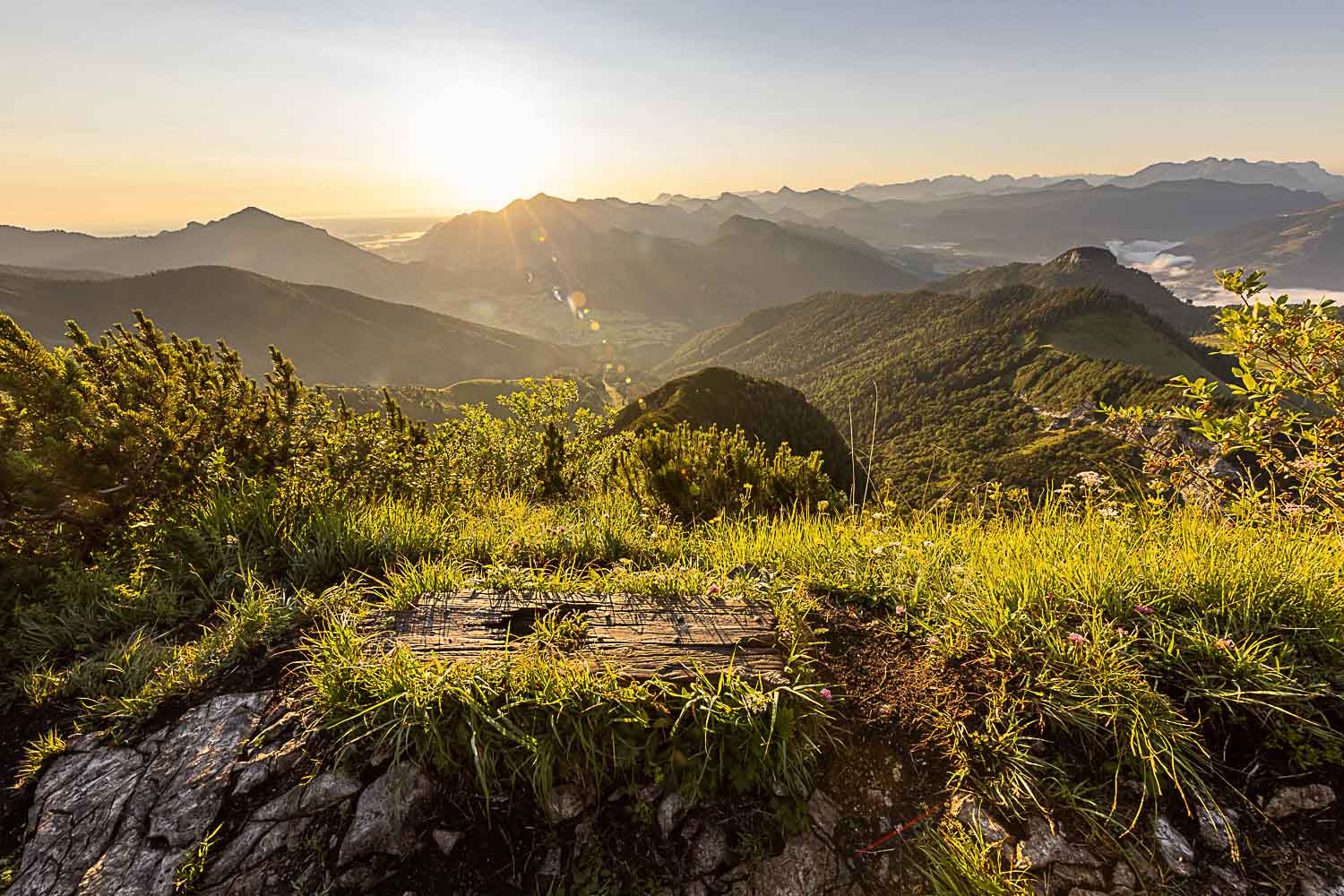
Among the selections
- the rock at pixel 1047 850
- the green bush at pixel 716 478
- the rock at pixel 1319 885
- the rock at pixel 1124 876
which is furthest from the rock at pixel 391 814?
the green bush at pixel 716 478

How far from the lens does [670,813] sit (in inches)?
103

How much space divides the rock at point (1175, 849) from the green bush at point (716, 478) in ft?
17.0

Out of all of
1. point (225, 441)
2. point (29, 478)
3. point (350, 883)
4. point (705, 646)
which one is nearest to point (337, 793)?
point (350, 883)

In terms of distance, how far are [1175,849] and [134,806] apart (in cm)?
493

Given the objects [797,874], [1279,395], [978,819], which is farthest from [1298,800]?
[1279,395]

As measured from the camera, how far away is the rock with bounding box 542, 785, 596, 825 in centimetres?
265

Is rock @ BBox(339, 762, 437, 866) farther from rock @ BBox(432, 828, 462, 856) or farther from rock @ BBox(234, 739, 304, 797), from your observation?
rock @ BBox(234, 739, 304, 797)

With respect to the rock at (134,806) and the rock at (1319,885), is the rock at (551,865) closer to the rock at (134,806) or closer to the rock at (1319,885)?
the rock at (134,806)

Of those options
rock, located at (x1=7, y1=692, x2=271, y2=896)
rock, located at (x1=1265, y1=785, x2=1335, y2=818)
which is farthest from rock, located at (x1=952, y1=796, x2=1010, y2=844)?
rock, located at (x1=7, y1=692, x2=271, y2=896)

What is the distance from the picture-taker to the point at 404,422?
9.69m

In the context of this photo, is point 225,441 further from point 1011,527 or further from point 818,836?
point 1011,527

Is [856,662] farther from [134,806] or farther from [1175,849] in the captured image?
[134,806]

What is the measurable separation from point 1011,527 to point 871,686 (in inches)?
96.6

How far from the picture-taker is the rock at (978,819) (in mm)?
2455
